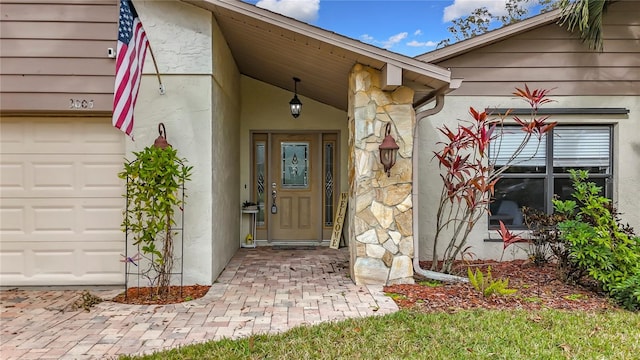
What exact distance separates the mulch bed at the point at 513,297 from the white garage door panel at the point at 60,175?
354 centimetres

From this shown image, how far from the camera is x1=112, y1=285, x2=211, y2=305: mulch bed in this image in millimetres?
4195

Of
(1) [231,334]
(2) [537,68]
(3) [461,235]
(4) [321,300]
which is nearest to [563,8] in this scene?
(2) [537,68]

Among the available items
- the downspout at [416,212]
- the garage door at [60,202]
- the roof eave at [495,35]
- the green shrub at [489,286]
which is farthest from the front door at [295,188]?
the green shrub at [489,286]

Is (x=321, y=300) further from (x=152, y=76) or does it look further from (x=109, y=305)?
(x=152, y=76)

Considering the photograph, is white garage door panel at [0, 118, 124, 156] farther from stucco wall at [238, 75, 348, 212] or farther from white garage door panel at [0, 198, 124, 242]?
stucco wall at [238, 75, 348, 212]

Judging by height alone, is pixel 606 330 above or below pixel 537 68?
below

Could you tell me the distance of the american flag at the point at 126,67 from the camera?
3.66 m

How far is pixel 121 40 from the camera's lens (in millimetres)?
3650

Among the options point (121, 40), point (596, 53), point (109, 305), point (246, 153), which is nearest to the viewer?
point (121, 40)

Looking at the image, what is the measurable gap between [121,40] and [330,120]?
14.3 ft

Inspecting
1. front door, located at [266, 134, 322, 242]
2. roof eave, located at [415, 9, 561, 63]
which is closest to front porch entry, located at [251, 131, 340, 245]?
front door, located at [266, 134, 322, 242]

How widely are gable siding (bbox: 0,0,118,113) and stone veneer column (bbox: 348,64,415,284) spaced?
118 inches

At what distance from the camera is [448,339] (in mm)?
3139

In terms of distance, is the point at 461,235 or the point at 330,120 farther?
the point at 330,120
